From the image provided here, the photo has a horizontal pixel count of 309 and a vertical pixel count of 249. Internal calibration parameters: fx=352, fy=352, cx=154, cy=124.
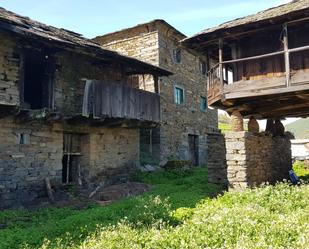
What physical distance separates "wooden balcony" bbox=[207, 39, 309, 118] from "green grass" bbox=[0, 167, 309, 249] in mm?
2478

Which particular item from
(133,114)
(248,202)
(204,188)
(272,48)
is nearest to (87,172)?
(133,114)

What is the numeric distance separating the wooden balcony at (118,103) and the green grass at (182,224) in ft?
11.7

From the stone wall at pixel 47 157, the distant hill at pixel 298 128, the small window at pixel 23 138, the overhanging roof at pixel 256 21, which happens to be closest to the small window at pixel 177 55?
the stone wall at pixel 47 157

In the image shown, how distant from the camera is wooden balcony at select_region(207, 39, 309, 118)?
29.2 feet

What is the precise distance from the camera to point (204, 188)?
11047mm

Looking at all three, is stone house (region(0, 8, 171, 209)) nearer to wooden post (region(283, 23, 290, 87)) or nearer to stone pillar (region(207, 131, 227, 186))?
stone pillar (region(207, 131, 227, 186))

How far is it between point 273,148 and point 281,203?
4596 mm

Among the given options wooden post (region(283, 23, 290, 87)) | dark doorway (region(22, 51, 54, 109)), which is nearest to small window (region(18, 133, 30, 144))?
dark doorway (region(22, 51, 54, 109))

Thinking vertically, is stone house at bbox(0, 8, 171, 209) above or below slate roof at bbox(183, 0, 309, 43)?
below

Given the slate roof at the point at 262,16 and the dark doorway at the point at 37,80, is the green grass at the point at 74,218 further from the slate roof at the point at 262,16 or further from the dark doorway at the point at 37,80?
the slate roof at the point at 262,16

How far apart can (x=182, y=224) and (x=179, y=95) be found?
12919 millimetres

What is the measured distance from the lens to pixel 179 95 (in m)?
19.4

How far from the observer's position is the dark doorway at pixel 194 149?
66.4 ft

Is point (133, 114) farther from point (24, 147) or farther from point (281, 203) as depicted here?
point (281, 203)
